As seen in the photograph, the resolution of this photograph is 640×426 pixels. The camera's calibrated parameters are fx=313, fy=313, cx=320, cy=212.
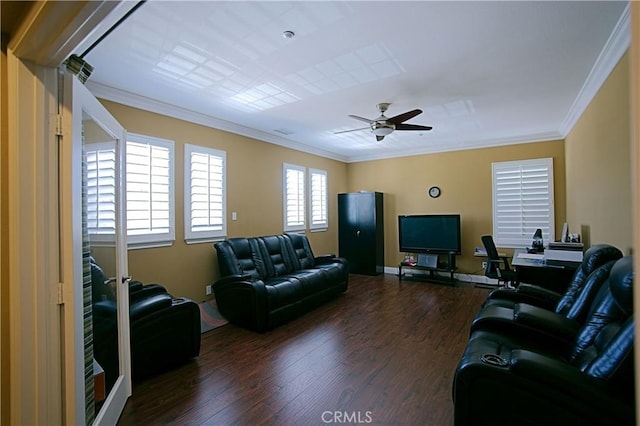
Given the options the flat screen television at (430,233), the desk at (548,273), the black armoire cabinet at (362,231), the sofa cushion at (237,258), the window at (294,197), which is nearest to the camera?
the desk at (548,273)

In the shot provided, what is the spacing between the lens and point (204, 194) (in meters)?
4.31

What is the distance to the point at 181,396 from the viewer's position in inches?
93.3

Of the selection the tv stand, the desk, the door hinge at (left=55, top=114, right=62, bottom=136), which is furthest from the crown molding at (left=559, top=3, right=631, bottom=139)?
the tv stand

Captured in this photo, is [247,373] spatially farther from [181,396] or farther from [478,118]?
[478,118]

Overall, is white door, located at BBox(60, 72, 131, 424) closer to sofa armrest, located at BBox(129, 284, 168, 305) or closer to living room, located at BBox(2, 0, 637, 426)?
living room, located at BBox(2, 0, 637, 426)

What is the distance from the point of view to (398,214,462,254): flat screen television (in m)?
5.89

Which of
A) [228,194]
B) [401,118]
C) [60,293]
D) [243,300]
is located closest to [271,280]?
[243,300]

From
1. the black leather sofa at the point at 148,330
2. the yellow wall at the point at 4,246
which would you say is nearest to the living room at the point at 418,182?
the yellow wall at the point at 4,246

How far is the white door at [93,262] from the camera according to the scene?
1520 mm

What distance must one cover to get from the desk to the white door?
408cm

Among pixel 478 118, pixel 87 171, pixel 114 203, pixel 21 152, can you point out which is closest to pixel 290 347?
pixel 114 203

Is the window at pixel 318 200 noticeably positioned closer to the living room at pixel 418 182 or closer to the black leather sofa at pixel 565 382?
the living room at pixel 418 182

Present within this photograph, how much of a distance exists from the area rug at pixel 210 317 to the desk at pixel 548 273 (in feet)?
12.0

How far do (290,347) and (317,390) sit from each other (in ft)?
2.68
